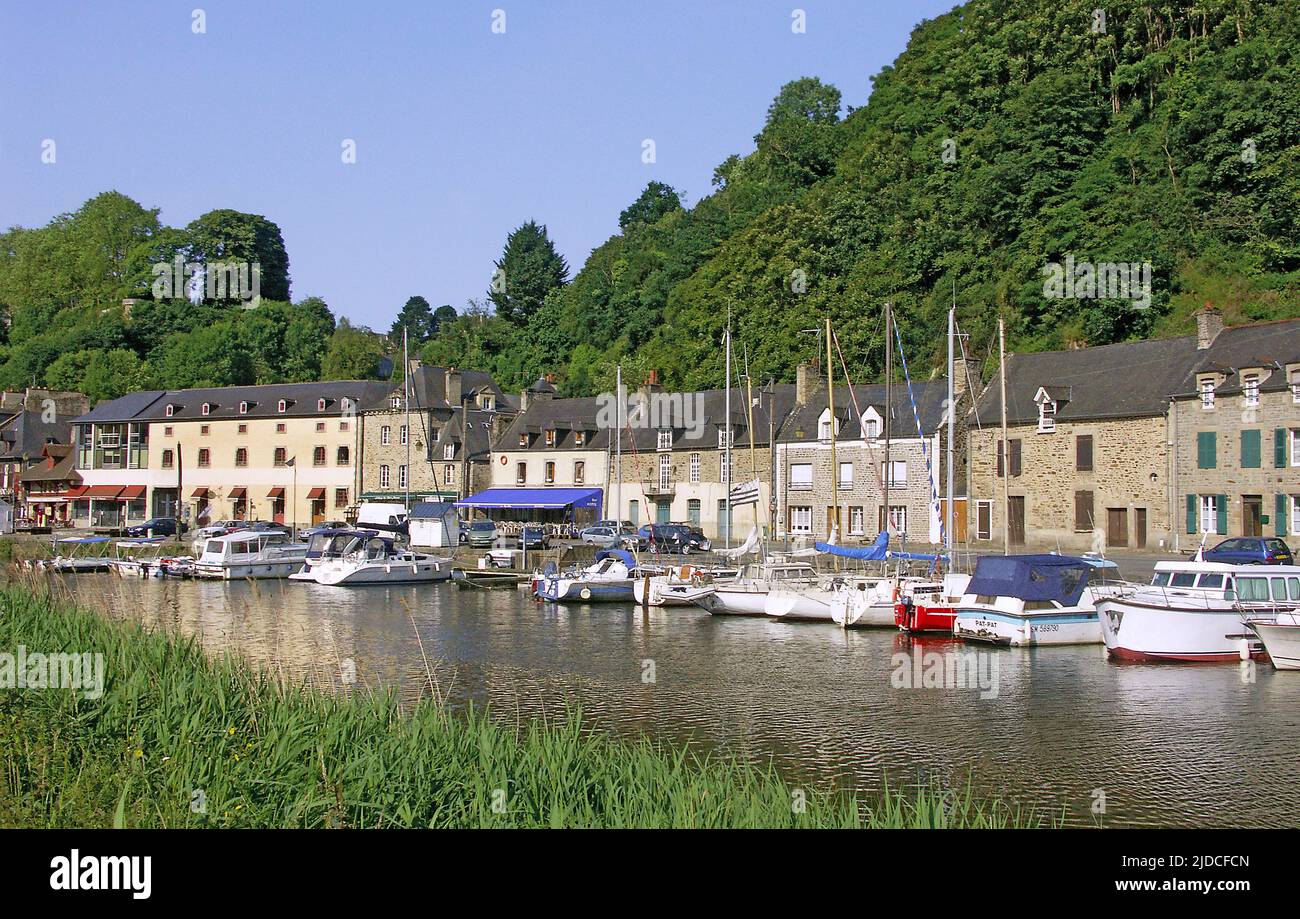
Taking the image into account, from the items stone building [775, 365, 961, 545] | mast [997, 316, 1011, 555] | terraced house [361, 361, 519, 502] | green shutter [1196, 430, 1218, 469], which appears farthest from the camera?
terraced house [361, 361, 519, 502]

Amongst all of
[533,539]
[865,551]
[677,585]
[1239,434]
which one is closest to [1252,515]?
[1239,434]

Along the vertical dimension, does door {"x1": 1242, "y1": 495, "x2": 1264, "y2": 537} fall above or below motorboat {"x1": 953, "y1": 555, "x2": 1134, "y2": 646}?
above

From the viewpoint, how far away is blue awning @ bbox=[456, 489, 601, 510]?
62344mm

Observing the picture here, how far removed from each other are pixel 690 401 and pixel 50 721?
51.9 meters

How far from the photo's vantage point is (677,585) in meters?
36.8

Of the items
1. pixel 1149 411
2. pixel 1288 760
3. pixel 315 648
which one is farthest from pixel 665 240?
pixel 1288 760

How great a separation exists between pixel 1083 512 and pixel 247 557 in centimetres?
3476

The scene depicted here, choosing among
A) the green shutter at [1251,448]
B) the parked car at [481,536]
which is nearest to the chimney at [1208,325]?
the green shutter at [1251,448]

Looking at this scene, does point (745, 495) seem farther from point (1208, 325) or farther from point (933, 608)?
point (1208, 325)

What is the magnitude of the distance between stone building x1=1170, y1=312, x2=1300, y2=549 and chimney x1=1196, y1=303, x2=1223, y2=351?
4 cm

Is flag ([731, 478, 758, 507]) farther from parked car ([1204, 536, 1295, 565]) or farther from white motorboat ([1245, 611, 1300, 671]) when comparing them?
white motorboat ([1245, 611, 1300, 671])

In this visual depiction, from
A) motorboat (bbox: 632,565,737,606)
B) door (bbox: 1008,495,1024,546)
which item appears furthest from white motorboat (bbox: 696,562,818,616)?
door (bbox: 1008,495,1024,546)

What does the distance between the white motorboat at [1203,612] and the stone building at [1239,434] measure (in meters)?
16.5
